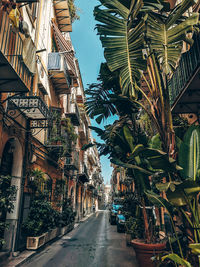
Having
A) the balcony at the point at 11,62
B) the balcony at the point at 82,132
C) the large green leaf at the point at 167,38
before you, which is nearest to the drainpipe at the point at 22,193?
the balcony at the point at 11,62

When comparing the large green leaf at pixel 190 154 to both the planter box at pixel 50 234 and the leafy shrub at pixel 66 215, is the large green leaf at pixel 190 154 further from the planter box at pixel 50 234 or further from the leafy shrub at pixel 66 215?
the leafy shrub at pixel 66 215

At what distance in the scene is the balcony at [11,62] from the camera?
5309 mm

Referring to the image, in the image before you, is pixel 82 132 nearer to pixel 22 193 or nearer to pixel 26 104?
pixel 22 193

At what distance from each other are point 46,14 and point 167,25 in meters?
11.4

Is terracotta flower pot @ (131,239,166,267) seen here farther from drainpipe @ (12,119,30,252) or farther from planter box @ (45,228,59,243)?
planter box @ (45,228,59,243)

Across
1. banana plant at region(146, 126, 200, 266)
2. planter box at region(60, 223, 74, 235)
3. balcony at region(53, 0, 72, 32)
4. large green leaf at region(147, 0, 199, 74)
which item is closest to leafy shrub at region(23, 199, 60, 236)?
planter box at region(60, 223, 74, 235)

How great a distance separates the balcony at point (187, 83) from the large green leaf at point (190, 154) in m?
2.16

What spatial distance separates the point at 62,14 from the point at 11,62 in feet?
43.2

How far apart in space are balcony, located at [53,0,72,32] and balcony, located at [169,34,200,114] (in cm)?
1239

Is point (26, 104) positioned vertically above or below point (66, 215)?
above

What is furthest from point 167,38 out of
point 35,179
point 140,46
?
point 35,179

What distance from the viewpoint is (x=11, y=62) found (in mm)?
5598

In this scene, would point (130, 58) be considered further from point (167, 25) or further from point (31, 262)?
point (31, 262)

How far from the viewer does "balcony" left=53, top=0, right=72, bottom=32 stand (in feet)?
51.6
